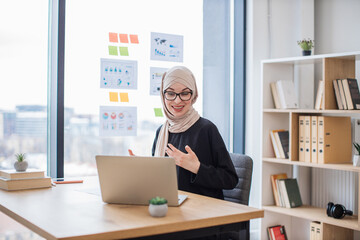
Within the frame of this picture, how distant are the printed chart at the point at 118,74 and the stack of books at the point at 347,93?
5.16 ft

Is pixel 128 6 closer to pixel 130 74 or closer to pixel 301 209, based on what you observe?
pixel 130 74

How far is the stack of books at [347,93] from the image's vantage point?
10.6 ft

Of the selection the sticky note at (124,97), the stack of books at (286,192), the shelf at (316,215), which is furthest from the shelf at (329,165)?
the sticky note at (124,97)

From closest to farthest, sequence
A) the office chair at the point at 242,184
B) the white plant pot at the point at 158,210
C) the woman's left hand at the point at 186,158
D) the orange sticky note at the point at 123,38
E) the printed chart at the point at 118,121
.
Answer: the white plant pot at the point at 158,210 < the woman's left hand at the point at 186,158 < the office chair at the point at 242,184 < the printed chart at the point at 118,121 < the orange sticky note at the point at 123,38

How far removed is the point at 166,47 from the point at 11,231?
190 cm

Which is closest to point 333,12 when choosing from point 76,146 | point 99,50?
point 99,50

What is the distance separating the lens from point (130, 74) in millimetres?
3559

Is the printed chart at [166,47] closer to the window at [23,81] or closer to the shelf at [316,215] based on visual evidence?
the window at [23,81]

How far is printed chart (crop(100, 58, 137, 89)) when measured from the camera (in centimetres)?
344

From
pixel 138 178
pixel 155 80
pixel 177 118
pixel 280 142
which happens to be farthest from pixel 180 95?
pixel 280 142

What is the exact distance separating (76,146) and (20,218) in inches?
68.8

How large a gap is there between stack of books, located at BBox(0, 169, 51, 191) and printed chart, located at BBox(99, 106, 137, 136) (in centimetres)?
118

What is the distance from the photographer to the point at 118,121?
3.51m

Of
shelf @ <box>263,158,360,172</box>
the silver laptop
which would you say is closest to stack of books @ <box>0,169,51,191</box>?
the silver laptop
